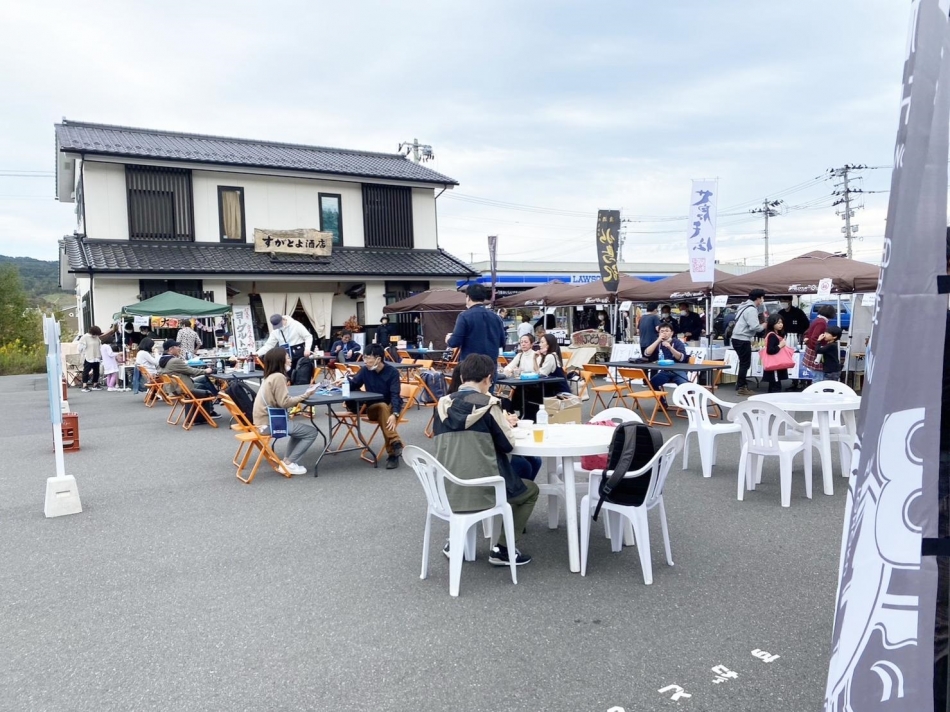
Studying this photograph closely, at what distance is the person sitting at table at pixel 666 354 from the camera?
9703 millimetres

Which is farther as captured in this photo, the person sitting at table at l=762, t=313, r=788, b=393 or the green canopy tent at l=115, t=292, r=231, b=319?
the green canopy tent at l=115, t=292, r=231, b=319

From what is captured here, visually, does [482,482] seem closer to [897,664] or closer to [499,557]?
[499,557]

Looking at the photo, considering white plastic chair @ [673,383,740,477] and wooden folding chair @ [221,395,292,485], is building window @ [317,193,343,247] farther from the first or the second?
white plastic chair @ [673,383,740,477]

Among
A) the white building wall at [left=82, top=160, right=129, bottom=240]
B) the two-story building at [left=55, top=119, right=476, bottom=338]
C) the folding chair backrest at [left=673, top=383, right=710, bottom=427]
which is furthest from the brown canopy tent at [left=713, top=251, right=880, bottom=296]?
the white building wall at [left=82, top=160, right=129, bottom=240]

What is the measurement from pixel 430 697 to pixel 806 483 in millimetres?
3976

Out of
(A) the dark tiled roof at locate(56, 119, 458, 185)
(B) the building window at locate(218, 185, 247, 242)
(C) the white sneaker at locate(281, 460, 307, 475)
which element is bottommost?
(C) the white sneaker at locate(281, 460, 307, 475)

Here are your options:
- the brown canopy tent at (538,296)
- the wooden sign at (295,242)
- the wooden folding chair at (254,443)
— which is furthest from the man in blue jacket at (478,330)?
the wooden sign at (295,242)

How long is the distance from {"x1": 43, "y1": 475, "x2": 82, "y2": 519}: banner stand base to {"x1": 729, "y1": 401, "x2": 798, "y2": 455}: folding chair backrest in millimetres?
5396

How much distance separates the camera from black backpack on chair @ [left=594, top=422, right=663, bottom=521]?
3.87 metres

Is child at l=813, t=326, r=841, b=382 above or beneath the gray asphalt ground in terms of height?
above

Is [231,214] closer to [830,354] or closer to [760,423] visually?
[830,354]

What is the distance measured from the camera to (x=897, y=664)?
150 centimetres

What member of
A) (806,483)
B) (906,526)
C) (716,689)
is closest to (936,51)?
(906,526)

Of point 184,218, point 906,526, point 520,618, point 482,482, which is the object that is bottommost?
point 520,618
